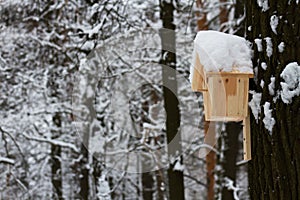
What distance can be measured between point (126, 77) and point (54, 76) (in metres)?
1.26

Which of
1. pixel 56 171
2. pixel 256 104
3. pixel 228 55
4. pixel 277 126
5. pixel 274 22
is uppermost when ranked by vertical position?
pixel 274 22

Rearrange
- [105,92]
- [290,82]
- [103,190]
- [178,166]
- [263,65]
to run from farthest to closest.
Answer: [105,92] → [103,190] → [178,166] → [263,65] → [290,82]

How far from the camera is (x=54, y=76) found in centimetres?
904

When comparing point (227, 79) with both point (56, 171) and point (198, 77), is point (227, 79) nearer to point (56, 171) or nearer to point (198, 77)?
point (198, 77)

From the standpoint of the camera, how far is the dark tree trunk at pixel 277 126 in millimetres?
2365

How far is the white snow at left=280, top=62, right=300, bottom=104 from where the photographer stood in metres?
2.38

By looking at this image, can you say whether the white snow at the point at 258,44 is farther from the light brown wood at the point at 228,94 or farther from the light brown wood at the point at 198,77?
the light brown wood at the point at 198,77

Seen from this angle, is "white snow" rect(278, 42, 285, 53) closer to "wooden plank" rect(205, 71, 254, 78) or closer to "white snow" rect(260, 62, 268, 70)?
"white snow" rect(260, 62, 268, 70)

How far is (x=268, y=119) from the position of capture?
244cm

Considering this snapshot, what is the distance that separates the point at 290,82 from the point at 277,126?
213 mm

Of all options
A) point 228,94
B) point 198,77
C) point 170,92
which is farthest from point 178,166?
point 228,94

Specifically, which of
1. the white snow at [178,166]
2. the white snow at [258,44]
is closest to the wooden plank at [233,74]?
the white snow at [258,44]

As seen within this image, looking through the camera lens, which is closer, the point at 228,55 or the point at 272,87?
the point at 272,87

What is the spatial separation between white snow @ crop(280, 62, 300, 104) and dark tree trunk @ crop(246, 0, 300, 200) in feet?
0.07
